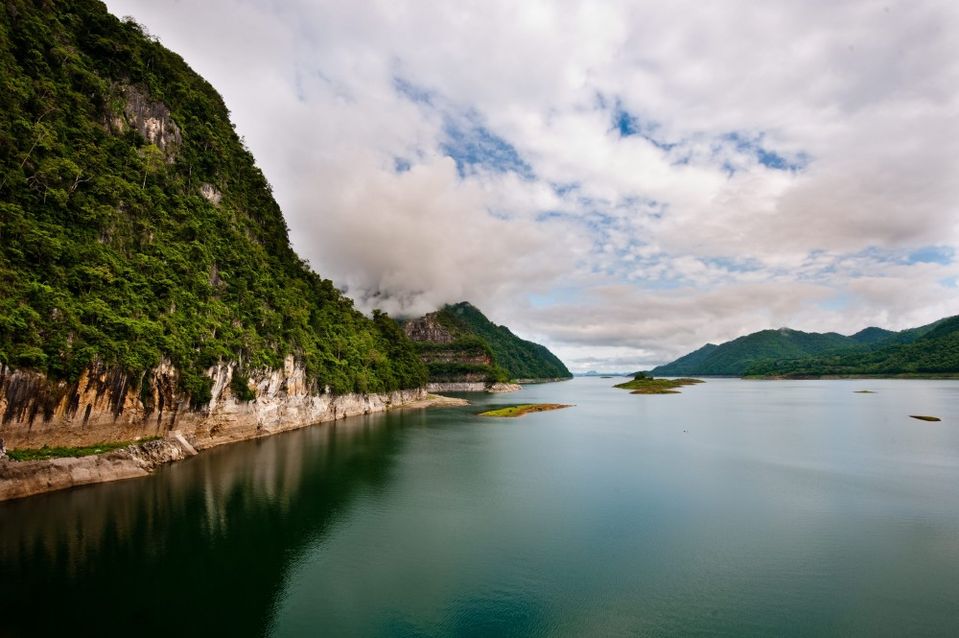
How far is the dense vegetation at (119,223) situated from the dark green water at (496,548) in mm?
10425

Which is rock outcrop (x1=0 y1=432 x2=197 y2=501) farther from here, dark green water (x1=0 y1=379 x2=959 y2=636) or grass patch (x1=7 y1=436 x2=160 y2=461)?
dark green water (x1=0 y1=379 x2=959 y2=636)

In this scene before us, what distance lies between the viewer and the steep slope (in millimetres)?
27609

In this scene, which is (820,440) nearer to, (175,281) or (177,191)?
(175,281)

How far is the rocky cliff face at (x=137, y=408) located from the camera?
25.3 meters

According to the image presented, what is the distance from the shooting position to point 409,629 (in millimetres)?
13438

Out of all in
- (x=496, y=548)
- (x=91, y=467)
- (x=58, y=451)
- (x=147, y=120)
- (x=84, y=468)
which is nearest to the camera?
(x=496, y=548)

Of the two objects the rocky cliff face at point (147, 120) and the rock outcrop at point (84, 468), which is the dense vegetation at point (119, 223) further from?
the rock outcrop at point (84, 468)

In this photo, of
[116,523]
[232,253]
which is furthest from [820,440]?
[232,253]

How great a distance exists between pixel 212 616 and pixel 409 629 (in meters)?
6.51

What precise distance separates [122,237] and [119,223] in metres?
1.20

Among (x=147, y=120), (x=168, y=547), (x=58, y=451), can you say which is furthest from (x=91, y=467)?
(x=147, y=120)

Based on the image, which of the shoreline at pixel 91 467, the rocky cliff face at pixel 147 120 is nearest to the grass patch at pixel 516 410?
the shoreline at pixel 91 467

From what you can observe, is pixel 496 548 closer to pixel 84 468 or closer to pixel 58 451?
pixel 84 468

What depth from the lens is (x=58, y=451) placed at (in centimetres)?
2722
